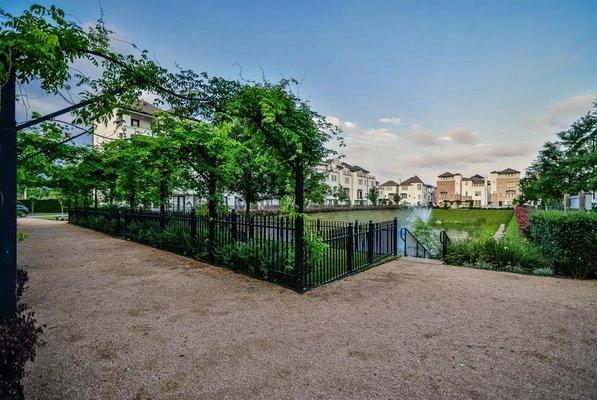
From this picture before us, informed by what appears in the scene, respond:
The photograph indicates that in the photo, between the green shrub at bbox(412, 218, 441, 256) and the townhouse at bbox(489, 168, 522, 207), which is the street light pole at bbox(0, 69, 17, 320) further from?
the townhouse at bbox(489, 168, 522, 207)

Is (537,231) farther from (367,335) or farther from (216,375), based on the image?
(216,375)

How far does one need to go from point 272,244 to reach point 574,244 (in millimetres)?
8003

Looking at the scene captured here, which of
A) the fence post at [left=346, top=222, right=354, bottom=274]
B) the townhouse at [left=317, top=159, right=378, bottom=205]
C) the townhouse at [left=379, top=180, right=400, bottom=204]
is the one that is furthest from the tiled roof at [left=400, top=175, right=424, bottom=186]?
the fence post at [left=346, top=222, right=354, bottom=274]

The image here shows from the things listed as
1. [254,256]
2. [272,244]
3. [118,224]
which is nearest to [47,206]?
[118,224]

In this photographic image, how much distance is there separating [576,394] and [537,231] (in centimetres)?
907

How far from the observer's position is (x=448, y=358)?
3.76m

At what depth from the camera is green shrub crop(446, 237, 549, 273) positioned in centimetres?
877

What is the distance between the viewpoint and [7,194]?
8.84ft

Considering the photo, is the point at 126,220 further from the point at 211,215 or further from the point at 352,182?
the point at 352,182

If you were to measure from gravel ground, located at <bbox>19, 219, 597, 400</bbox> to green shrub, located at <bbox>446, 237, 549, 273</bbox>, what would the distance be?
123 centimetres

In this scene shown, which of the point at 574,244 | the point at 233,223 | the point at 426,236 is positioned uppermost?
A: the point at 233,223

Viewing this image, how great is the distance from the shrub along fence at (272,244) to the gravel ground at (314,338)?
1.60ft

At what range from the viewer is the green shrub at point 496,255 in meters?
8.77

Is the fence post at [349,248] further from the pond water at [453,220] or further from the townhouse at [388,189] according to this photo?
the townhouse at [388,189]
